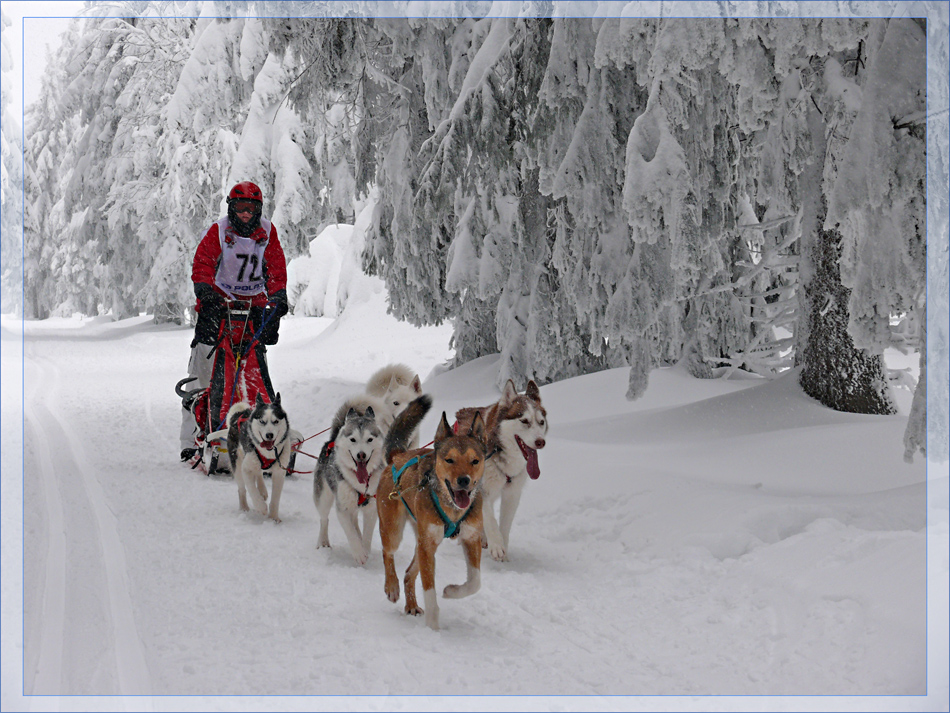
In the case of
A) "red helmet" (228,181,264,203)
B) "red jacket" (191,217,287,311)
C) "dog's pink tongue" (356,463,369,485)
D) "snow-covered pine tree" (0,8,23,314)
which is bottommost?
"dog's pink tongue" (356,463,369,485)

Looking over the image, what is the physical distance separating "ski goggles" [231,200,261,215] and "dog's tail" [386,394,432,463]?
3.68m

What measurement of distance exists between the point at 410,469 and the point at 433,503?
1.00 ft

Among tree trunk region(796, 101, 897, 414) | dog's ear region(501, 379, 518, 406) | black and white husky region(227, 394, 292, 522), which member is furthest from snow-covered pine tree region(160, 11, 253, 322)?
dog's ear region(501, 379, 518, 406)

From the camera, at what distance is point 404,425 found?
4230 mm

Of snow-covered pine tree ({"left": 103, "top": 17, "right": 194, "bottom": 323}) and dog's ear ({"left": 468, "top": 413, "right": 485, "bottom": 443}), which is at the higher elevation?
snow-covered pine tree ({"left": 103, "top": 17, "right": 194, "bottom": 323})

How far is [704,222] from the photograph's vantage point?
561 cm

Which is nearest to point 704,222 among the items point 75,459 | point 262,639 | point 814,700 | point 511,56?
point 511,56

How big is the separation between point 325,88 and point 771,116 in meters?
5.15

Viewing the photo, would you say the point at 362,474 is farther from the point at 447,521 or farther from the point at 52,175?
the point at 52,175

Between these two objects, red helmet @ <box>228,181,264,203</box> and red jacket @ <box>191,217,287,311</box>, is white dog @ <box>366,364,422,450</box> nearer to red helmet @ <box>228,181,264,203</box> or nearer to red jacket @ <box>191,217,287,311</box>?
red jacket @ <box>191,217,287,311</box>

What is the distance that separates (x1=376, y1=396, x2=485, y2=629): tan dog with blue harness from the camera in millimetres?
3600

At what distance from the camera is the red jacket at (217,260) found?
23.2 feet

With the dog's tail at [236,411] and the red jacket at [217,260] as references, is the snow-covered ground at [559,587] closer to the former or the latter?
the dog's tail at [236,411]

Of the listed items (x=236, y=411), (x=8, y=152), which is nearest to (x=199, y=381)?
(x=236, y=411)
